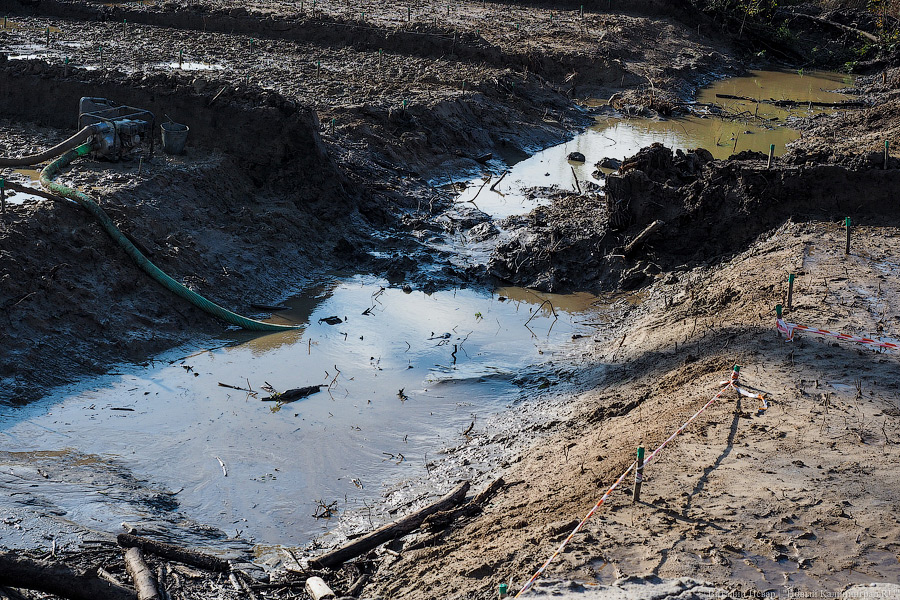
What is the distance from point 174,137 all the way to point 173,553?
7.42 m

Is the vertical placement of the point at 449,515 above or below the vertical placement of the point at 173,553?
above

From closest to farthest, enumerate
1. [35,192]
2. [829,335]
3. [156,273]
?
[829,335]
[156,273]
[35,192]

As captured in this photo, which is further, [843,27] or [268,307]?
[843,27]

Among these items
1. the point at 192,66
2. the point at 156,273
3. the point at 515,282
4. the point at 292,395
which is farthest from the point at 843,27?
the point at 292,395

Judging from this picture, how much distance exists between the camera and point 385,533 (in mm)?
5184

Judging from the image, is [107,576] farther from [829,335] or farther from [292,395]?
[829,335]

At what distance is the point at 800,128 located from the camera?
18.8m

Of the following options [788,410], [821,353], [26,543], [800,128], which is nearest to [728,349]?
[821,353]

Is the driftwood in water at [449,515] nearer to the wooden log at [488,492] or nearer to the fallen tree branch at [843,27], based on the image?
the wooden log at [488,492]

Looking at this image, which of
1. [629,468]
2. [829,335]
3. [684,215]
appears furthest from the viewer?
[684,215]

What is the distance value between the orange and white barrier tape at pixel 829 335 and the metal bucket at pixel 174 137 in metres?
8.36

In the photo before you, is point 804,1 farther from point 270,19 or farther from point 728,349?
point 728,349

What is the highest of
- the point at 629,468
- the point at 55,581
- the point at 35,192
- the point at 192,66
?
the point at 192,66

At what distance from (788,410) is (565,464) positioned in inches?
66.3
